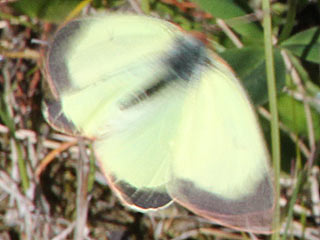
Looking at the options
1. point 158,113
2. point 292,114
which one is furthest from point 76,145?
point 292,114

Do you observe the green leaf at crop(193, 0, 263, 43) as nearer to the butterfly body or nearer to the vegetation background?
the vegetation background

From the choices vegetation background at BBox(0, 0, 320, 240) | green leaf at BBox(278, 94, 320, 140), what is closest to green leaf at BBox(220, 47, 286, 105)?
vegetation background at BBox(0, 0, 320, 240)

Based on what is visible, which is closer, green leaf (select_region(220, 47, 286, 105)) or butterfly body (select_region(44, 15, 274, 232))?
butterfly body (select_region(44, 15, 274, 232))

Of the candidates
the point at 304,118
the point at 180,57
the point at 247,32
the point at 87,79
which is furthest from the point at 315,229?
the point at 87,79

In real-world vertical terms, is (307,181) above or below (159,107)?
below

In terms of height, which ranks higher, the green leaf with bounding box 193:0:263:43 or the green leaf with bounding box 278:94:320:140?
the green leaf with bounding box 193:0:263:43

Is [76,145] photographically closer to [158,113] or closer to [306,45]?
[158,113]

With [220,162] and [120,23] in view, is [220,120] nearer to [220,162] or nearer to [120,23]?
[220,162]
